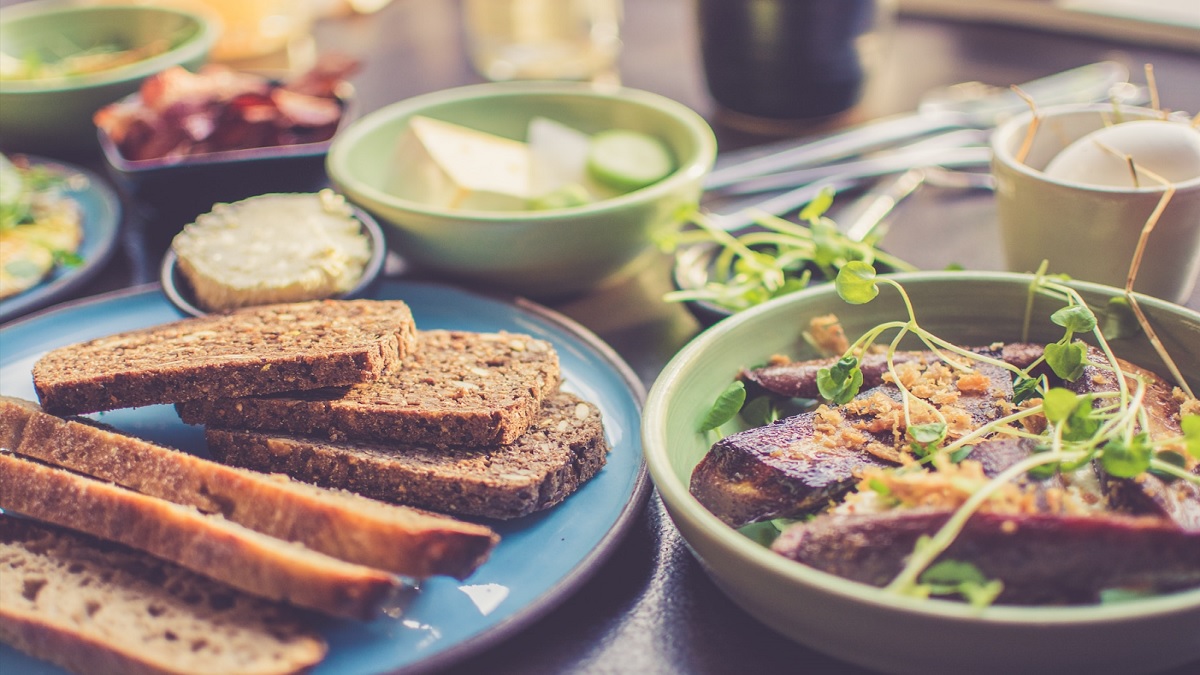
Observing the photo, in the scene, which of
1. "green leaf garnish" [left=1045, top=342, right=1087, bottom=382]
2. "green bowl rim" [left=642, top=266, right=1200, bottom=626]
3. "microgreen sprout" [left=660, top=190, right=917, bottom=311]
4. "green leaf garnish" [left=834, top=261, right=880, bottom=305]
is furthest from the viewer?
"microgreen sprout" [left=660, top=190, right=917, bottom=311]

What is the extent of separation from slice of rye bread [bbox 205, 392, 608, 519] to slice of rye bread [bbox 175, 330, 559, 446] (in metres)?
0.02

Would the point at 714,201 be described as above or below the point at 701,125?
below

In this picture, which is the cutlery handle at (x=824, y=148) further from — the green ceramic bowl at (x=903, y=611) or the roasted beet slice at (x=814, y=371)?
the green ceramic bowl at (x=903, y=611)

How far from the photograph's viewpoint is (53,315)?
188 cm

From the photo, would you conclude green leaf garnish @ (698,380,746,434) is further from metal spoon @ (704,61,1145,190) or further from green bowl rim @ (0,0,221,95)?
green bowl rim @ (0,0,221,95)

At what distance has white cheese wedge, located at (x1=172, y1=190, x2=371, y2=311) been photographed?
5.89 feet

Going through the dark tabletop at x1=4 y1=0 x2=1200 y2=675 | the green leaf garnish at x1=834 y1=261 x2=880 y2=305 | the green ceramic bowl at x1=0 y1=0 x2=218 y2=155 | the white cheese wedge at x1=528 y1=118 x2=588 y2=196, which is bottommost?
the dark tabletop at x1=4 y1=0 x2=1200 y2=675

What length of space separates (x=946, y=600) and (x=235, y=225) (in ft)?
5.10

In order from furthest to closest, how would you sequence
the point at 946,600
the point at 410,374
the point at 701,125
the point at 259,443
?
the point at 701,125, the point at 410,374, the point at 259,443, the point at 946,600

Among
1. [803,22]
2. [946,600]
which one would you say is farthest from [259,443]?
[803,22]

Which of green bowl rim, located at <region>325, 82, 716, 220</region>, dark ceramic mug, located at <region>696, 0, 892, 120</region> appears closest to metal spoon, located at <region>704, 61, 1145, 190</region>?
dark ceramic mug, located at <region>696, 0, 892, 120</region>

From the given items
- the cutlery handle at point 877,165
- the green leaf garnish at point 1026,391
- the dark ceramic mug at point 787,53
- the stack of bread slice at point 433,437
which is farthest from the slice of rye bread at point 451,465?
the dark ceramic mug at point 787,53

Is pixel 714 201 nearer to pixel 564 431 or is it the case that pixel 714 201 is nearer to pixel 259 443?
pixel 564 431

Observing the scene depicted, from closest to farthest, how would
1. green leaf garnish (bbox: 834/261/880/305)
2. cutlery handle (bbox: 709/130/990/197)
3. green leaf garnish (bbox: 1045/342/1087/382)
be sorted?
green leaf garnish (bbox: 1045/342/1087/382), green leaf garnish (bbox: 834/261/880/305), cutlery handle (bbox: 709/130/990/197)
